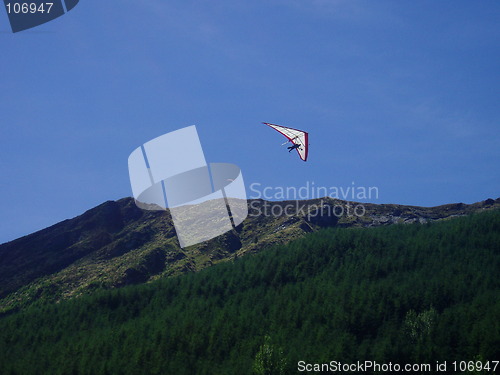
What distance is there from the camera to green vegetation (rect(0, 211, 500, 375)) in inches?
4092

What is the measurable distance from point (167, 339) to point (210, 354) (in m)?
11.6

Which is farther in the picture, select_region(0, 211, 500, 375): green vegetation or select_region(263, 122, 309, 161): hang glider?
select_region(0, 211, 500, 375): green vegetation

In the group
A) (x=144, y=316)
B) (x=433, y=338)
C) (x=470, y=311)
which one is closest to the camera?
(x=433, y=338)

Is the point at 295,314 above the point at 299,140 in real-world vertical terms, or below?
below

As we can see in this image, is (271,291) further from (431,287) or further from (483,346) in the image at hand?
(483,346)

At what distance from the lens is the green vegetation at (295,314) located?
103938mm

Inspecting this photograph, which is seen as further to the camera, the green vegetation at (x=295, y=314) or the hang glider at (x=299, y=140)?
the green vegetation at (x=295, y=314)

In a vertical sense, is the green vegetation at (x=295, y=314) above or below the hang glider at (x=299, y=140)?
below

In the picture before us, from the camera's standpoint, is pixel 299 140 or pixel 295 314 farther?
pixel 295 314

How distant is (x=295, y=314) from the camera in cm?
11994

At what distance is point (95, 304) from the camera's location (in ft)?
477

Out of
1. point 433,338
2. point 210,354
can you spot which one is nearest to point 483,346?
point 433,338

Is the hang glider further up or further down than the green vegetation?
further up

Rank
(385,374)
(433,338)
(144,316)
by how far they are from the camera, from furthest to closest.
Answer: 1. (144,316)
2. (433,338)
3. (385,374)
